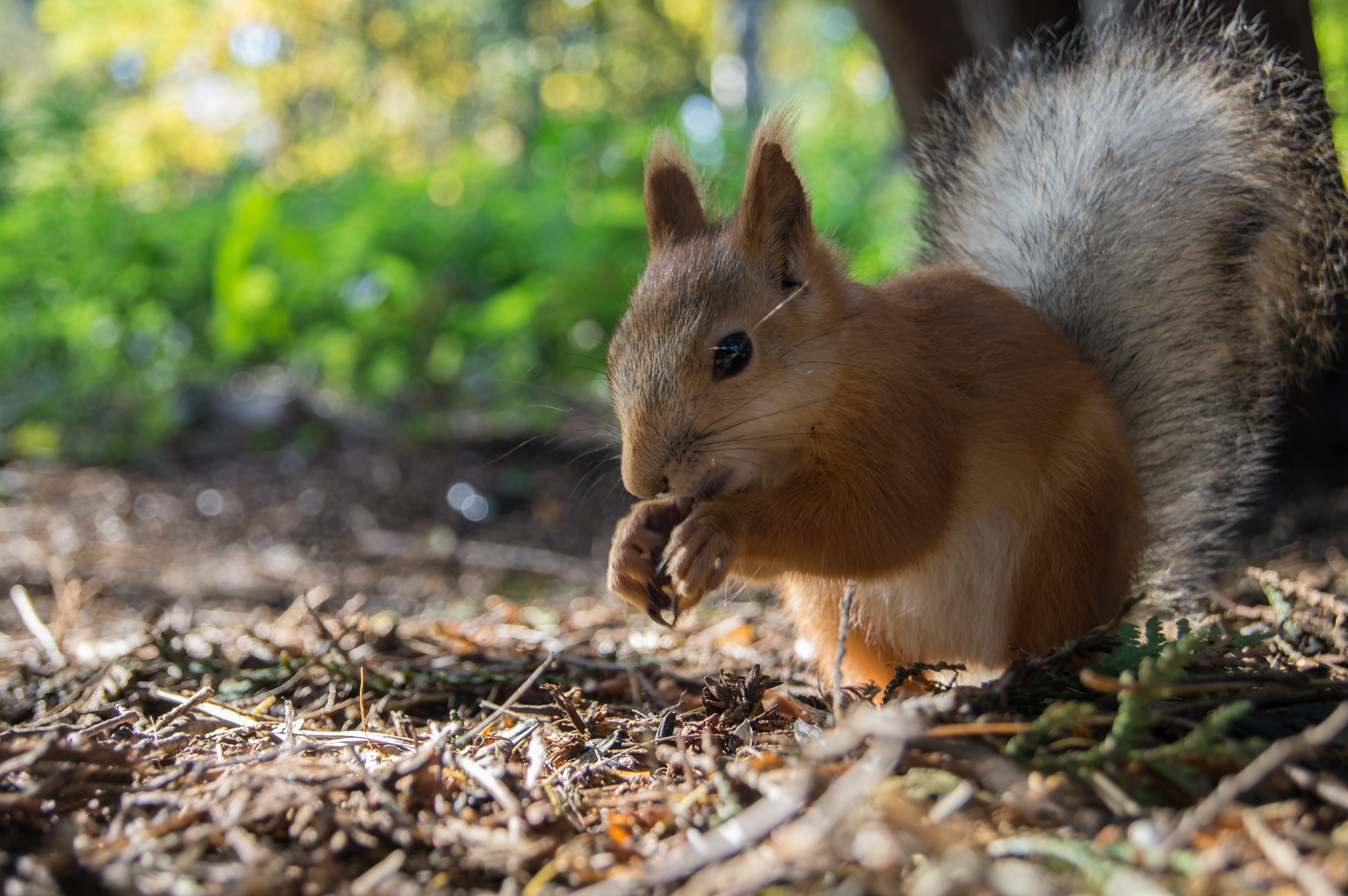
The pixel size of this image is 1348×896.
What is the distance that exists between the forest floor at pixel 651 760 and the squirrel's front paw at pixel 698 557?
0.20m

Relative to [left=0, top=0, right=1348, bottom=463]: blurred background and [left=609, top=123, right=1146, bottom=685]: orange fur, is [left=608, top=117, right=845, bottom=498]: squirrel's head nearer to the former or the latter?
[left=609, top=123, right=1146, bottom=685]: orange fur

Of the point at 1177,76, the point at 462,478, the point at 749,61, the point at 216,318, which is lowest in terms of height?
the point at 462,478

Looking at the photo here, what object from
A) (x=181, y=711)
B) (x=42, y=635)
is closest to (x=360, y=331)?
(x=42, y=635)

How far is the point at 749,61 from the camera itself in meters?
13.6

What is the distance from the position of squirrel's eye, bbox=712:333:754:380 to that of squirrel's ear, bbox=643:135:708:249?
1.57 feet

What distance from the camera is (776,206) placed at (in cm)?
190

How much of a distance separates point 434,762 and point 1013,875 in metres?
0.79

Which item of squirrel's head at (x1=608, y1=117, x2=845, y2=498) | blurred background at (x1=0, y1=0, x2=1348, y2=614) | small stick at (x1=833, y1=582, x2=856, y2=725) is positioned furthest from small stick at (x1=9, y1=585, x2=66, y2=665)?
small stick at (x1=833, y1=582, x2=856, y2=725)

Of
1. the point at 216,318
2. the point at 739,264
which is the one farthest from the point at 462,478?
the point at 739,264

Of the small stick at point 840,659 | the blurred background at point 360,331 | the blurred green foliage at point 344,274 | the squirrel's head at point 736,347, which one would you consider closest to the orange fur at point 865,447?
the squirrel's head at point 736,347

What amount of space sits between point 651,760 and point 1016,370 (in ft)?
3.47

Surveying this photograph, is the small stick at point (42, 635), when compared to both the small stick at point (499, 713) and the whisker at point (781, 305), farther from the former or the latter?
the whisker at point (781, 305)

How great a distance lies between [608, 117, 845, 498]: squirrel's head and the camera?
167cm

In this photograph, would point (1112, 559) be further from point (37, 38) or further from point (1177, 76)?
point (37, 38)
